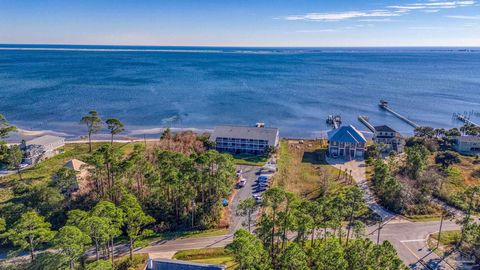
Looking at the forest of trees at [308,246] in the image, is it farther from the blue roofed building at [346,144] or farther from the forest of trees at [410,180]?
the blue roofed building at [346,144]

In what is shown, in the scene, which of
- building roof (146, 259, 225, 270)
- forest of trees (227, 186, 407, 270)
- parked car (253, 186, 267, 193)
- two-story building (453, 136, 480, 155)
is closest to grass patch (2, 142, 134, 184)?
parked car (253, 186, 267, 193)

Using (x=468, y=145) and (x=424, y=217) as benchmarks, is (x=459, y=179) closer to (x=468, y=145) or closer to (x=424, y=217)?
(x=424, y=217)

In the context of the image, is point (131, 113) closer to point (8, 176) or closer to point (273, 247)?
point (8, 176)

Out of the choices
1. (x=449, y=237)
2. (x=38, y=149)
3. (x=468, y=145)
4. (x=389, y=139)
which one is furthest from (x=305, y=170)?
(x=38, y=149)

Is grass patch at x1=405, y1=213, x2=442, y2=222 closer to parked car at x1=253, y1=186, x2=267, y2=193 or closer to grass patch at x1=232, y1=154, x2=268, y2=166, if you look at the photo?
parked car at x1=253, y1=186, x2=267, y2=193

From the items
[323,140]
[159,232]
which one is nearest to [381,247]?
[159,232]

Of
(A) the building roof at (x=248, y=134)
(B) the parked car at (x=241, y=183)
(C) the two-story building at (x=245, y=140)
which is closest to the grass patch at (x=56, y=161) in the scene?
(C) the two-story building at (x=245, y=140)
